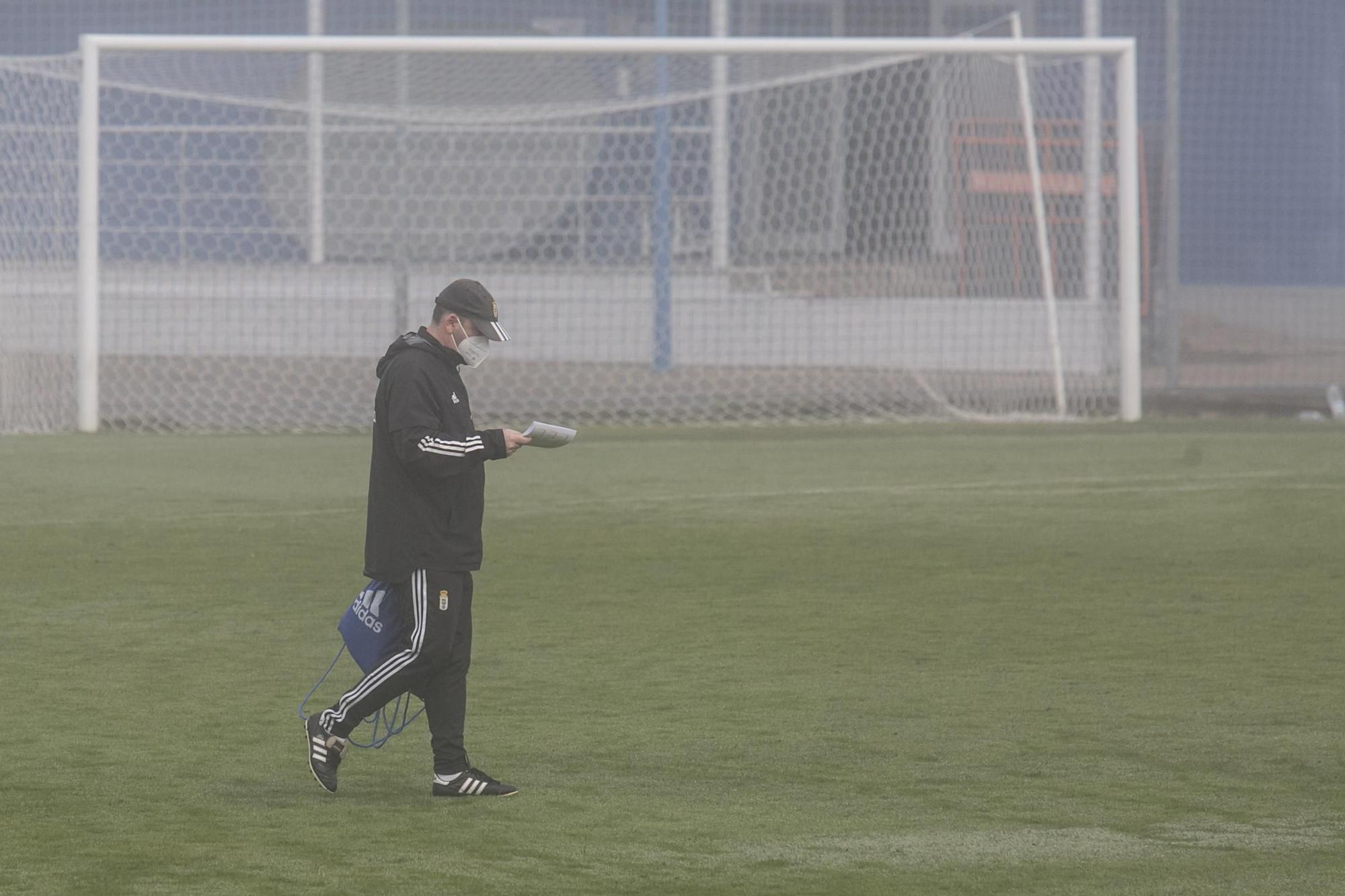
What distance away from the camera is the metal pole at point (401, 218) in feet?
57.7

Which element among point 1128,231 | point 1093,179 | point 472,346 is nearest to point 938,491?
point 1128,231

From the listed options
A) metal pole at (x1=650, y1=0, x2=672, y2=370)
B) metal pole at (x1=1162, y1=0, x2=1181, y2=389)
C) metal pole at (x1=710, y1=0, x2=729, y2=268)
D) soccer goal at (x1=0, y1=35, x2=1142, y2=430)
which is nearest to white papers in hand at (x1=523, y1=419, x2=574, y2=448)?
soccer goal at (x1=0, y1=35, x2=1142, y2=430)

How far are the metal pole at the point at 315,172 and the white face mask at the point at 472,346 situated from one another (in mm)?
12500

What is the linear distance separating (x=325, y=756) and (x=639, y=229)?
13.4 m

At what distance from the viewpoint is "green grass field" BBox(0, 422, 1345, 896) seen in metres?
4.56

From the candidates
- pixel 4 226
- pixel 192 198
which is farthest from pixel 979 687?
pixel 192 198

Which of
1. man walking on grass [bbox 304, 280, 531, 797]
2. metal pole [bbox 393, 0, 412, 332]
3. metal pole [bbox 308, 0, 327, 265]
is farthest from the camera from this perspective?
metal pole [bbox 393, 0, 412, 332]

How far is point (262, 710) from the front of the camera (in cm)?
617

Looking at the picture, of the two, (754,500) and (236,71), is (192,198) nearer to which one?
(236,71)

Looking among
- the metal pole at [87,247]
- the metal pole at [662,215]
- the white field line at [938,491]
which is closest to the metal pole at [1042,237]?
the metal pole at [662,215]

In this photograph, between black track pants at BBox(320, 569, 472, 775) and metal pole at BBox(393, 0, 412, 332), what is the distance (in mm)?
12483

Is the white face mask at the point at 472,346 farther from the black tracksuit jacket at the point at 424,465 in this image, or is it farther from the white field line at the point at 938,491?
the white field line at the point at 938,491

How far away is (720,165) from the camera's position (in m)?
18.4

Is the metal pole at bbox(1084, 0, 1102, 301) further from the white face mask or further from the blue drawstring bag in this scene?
the blue drawstring bag
